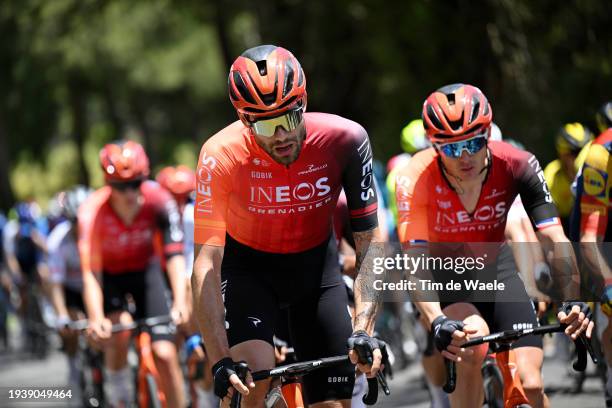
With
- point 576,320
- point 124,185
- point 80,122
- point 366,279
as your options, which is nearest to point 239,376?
point 366,279

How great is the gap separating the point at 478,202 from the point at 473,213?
0.08m

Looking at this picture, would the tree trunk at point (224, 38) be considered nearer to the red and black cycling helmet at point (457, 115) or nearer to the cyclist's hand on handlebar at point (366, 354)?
the red and black cycling helmet at point (457, 115)

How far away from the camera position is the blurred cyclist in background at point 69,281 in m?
11.1

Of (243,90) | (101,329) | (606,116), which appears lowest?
(101,329)

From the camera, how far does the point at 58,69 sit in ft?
95.2

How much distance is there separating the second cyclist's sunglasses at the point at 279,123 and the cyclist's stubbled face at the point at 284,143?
0.02 m

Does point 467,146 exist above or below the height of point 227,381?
above

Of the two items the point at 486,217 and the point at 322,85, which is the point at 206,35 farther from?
the point at 486,217

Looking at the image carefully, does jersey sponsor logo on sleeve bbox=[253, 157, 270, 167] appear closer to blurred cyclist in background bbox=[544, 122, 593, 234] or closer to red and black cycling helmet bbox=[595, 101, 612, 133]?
red and black cycling helmet bbox=[595, 101, 612, 133]

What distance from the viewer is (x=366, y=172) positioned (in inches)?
214

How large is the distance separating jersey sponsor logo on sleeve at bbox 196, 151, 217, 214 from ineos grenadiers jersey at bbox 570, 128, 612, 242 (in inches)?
90.6

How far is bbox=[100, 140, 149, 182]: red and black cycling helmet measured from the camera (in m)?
8.55

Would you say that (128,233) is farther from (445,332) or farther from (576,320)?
(576,320)

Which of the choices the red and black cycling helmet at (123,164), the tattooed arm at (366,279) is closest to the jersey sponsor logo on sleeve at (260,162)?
the tattooed arm at (366,279)
